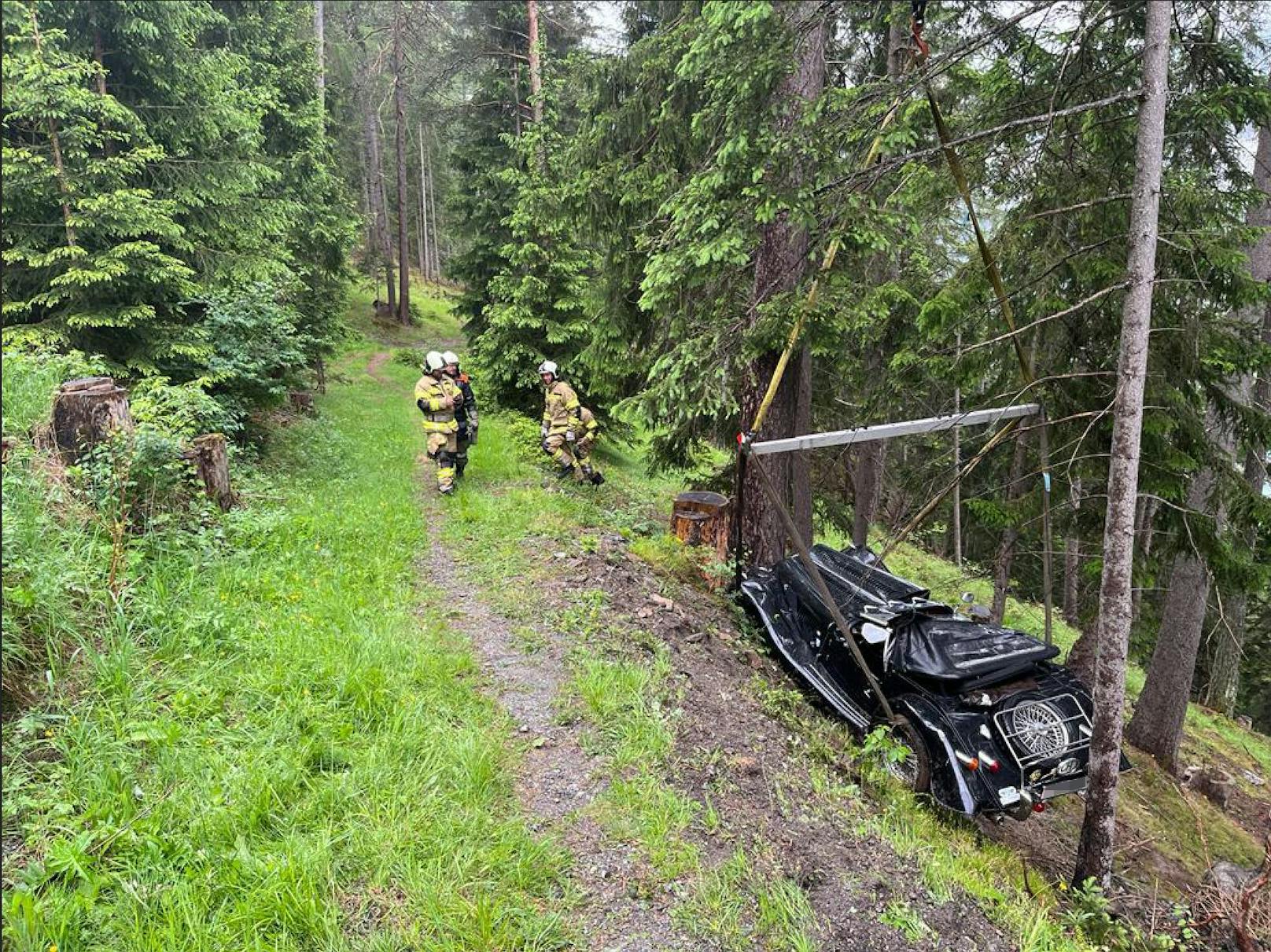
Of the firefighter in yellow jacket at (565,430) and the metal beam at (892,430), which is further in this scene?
the firefighter in yellow jacket at (565,430)

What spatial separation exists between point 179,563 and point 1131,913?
Result: 7176mm

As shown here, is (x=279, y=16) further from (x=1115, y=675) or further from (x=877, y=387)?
(x=1115, y=675)

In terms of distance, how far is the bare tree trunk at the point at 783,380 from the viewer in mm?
6500

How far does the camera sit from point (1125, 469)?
14.0 ft

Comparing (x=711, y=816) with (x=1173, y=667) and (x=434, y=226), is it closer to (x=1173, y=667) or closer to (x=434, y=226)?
(x=1173, y=667)

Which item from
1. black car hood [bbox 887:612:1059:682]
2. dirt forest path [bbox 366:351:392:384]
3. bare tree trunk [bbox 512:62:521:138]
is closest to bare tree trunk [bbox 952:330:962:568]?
black car hood [bbox 887:612:1059:682]

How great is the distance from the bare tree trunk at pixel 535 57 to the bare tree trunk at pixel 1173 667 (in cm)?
1399

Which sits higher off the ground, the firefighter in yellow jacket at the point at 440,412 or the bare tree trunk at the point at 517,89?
the bare tree trunk at the point at 517,89

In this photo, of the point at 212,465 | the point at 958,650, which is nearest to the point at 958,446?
the point at 958,650

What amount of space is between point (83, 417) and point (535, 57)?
14330 mm

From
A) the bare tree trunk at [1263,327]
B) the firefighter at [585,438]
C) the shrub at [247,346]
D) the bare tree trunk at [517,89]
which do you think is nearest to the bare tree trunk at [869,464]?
the bare tree trunk at [1263,327]

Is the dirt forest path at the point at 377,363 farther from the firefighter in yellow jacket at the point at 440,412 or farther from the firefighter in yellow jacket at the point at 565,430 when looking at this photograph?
the firefighter in yellow jacket at the point at 440,412

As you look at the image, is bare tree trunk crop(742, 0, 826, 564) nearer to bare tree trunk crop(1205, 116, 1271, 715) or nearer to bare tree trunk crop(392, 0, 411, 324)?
bare tree trunk crop(1205, 116, 1271, 715)

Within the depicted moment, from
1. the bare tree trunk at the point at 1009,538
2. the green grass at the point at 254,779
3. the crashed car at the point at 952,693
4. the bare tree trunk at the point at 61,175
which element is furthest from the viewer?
the bare tree trunk at the point at 61,175
